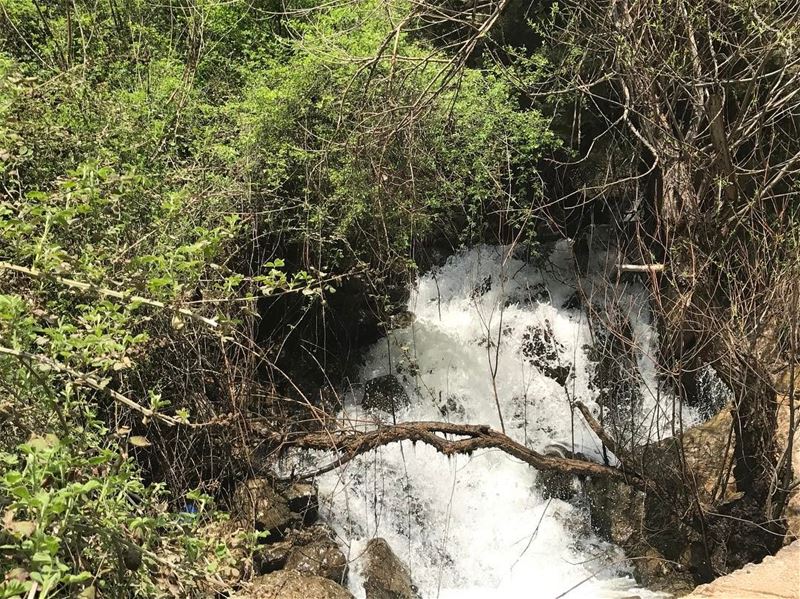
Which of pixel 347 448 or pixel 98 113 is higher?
pixel 98 113

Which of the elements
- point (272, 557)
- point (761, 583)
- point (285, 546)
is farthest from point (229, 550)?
point (285, 546)

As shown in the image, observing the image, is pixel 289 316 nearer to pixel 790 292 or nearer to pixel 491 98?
pixel 491 98

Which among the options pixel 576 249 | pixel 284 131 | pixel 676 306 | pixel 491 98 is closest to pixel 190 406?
pixel 284 131

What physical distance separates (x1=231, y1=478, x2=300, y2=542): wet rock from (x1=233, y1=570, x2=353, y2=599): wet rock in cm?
37

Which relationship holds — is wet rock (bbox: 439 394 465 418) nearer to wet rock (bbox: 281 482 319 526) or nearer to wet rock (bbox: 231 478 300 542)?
wet rock (bbox: 281 482 319 526)

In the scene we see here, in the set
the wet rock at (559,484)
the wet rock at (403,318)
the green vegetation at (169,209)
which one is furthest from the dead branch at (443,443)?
the wet rock at (403,318)

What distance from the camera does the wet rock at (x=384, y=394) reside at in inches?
274

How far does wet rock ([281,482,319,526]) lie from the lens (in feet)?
18.1

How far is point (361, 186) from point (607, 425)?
322 centimetres

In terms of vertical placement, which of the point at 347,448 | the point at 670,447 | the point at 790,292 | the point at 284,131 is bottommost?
the point at 347,448

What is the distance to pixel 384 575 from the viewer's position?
5.25 meters

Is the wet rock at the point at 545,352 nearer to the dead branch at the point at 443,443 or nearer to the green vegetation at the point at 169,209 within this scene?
the green vegetation at the point at 169,209

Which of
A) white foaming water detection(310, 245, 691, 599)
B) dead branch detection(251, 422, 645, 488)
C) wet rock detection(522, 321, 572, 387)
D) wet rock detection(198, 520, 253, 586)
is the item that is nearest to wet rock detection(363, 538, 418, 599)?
white foaming water detection(310, 245, 691, 599)

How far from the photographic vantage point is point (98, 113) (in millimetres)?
4578
